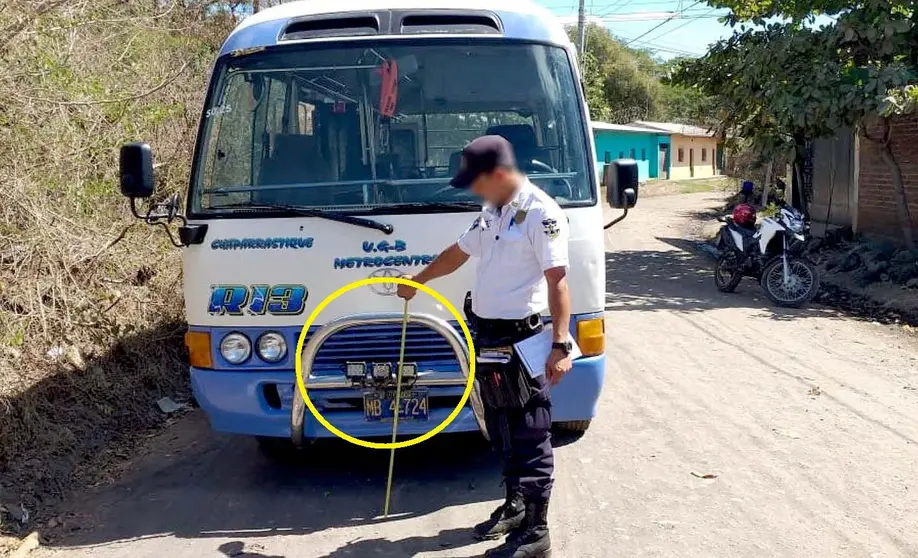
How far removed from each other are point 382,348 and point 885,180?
40.2 feet

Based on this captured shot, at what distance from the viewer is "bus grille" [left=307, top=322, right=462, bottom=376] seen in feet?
15.0

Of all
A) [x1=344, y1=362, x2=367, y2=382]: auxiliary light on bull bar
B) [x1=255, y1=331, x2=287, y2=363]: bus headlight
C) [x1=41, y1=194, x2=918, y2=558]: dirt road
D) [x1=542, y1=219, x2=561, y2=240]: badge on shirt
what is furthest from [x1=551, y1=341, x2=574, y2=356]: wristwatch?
[x1=255, y1=331, x2=287, y2=363]: bus headlight

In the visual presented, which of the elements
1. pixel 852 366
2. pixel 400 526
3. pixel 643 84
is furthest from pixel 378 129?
pixel 643 84

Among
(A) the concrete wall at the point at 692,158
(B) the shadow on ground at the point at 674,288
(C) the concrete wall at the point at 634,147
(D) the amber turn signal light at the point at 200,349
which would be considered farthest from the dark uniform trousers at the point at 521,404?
(A) the concrete wall at the point at 692,158

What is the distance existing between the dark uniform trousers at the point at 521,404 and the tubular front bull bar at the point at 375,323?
0.98 ft

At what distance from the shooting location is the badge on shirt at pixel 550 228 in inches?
151

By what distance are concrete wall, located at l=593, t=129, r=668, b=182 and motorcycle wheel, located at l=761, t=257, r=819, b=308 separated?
103 ft

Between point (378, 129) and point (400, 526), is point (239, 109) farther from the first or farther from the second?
point (400, 526)

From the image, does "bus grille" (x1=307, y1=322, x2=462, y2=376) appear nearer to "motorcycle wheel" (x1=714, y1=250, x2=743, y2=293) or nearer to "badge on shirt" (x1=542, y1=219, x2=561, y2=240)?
"badge on shirt" (x1=542, y1=219, x2=561, y2=240)

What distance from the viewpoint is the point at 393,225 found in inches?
183

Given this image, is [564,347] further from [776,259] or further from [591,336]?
[776,259]

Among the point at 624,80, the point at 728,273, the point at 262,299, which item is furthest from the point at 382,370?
the point at 624,80

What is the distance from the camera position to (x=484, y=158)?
3891mm

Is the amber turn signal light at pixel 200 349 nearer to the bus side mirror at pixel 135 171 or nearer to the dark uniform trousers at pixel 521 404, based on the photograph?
the bus side mirror at pixel 135 171
